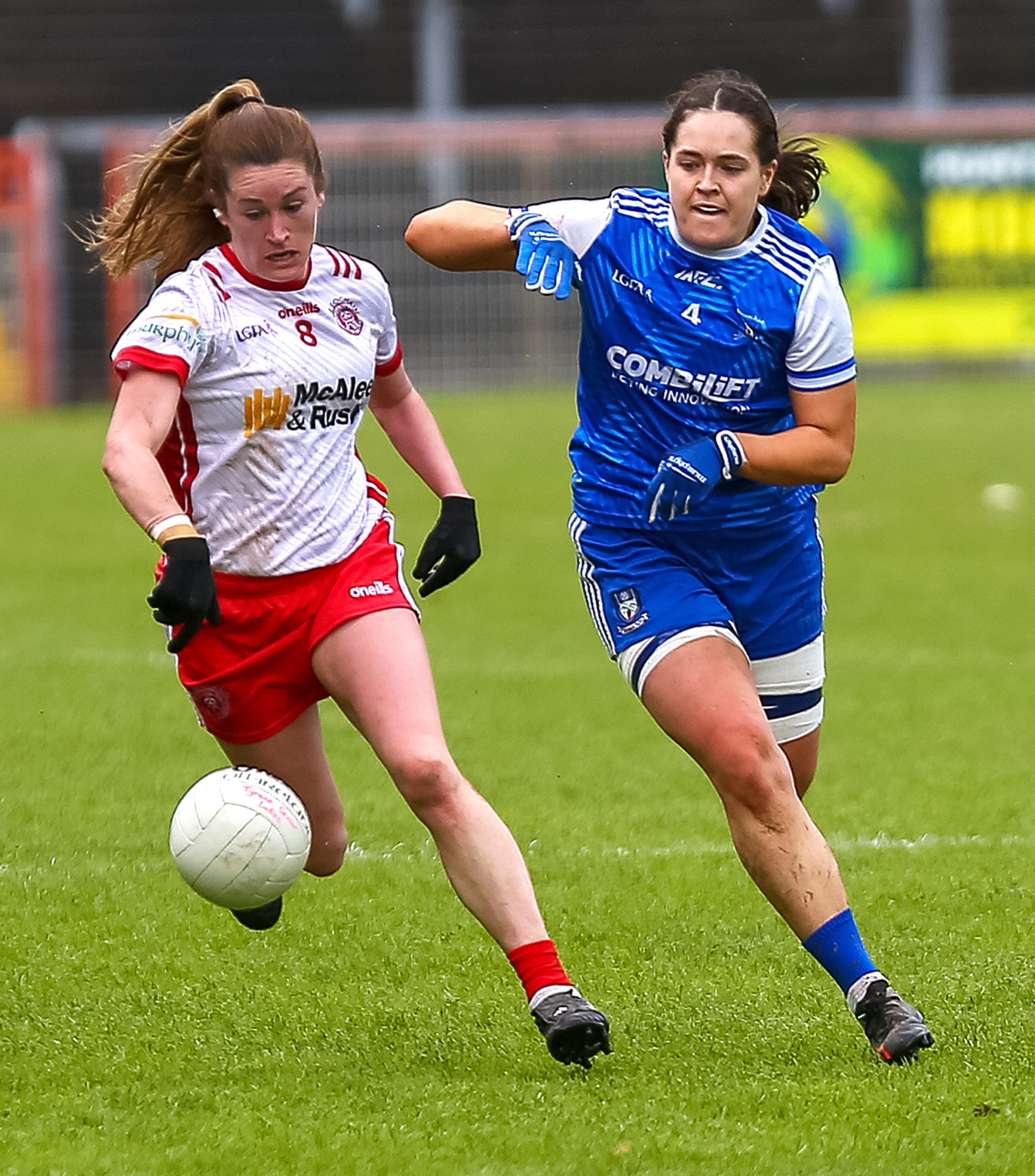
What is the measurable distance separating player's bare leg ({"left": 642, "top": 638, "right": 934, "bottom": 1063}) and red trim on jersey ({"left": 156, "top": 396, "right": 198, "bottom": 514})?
1.23 meters

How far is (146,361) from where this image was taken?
451cm

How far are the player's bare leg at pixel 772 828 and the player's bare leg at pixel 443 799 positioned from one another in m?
0.48

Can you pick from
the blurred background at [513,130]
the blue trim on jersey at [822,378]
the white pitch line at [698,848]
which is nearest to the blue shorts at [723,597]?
the blue trim on jersey at [822,378]

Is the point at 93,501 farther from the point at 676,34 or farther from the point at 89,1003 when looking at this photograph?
the point at 676,34

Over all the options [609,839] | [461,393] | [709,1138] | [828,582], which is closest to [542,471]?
[828,582]

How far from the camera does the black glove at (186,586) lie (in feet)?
14.2

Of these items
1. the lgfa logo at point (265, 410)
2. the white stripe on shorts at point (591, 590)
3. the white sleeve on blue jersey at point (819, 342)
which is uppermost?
the white sleeve on blue jersey at point (819, 342)

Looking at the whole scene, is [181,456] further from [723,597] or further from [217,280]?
[723,597]

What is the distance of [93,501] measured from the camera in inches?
605

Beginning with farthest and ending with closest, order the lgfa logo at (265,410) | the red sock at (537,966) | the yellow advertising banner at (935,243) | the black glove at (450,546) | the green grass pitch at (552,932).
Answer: the yellow advertising banner at (935,243) < the black glove at (450,546) < the lgfa logo at (265,410) < the red sock at (537,966) < the green grass pitch at (552,932)

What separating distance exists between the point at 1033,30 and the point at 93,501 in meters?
16.1

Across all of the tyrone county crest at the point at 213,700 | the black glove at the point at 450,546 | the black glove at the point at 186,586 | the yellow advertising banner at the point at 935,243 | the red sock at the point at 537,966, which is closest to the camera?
the black glove at the point at 186,586

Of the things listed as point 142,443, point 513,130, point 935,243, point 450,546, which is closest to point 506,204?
point 513,130

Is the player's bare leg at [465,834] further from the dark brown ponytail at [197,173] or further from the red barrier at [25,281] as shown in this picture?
the red barrier at [25,281]
